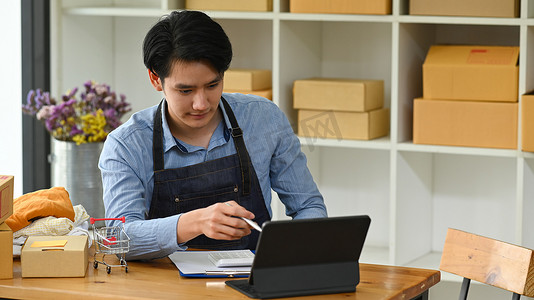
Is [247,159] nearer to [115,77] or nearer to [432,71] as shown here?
[432,71]

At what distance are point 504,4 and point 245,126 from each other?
109 cm

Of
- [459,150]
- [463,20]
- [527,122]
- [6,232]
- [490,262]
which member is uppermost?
[463,20]

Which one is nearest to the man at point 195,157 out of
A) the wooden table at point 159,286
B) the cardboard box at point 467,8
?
the wooden table at point 159,286

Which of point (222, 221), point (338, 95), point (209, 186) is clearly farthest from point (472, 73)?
point (222, 221)

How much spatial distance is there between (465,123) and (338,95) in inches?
19.2

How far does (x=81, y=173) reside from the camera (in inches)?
129

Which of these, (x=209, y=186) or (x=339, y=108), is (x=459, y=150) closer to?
(x=339, y=108)

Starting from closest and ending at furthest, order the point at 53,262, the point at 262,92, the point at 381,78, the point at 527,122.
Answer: the point at 53,262 < the point at 527,122 < the point at 262,92 < the point at 381,78

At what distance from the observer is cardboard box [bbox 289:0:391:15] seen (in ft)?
9.71

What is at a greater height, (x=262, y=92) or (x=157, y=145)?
(x=262, y=92)

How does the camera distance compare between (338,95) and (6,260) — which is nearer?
(6,260)

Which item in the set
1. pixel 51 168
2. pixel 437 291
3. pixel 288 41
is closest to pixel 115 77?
pixel 51 168

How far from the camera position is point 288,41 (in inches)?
127

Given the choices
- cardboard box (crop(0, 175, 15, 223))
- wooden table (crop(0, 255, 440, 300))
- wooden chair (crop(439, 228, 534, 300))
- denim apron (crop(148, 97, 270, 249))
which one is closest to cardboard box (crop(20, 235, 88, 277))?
wooden table (crop(0, 255, 440, 300))
